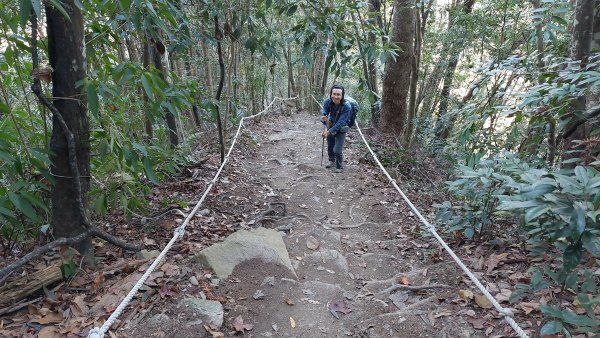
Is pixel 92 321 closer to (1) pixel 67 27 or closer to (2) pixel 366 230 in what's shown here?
(1) pixel 67 27

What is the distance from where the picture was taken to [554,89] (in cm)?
319

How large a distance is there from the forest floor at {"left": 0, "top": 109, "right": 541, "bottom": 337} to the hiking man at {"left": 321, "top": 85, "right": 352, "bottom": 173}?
166 cm

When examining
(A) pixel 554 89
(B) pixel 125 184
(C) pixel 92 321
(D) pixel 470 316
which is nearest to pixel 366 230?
(D) pixel 470 316

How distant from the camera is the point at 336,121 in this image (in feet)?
23.8

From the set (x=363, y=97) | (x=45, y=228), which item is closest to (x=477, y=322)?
(x=363, y=97)

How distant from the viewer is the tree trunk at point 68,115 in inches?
117

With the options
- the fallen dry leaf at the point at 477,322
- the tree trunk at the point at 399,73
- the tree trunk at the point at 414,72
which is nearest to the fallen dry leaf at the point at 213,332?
the fallen dry leaf at the point at 477,322

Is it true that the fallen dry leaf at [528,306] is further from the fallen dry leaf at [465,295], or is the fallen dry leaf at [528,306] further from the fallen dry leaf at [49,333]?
the fallen dry leaf at [49,333]

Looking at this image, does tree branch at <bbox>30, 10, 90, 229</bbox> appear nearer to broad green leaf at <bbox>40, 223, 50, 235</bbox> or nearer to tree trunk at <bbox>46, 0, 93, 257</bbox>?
tree trunk at <bbox>46, 0, 93, 257</bbox>

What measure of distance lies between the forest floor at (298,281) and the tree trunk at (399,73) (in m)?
3.50

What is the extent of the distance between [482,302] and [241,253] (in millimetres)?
2116

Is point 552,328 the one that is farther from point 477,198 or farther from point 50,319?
point 50,319

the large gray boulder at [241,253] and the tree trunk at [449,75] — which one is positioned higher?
the tree trunk at [449,75]

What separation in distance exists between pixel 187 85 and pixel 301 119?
11367 mm
